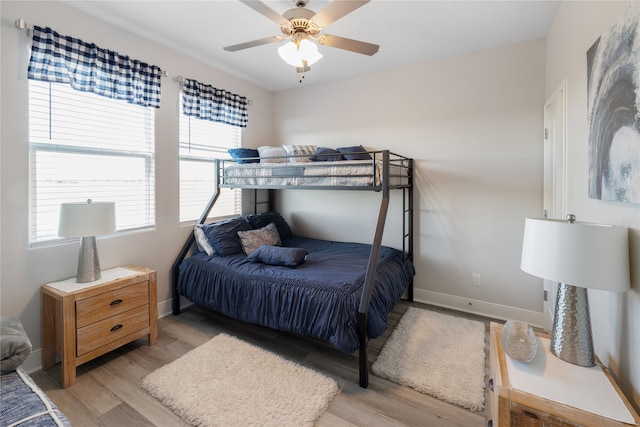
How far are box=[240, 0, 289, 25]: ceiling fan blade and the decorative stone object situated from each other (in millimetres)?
2110

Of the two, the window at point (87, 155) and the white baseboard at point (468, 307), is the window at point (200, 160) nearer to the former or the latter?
the window at point (87, 155)

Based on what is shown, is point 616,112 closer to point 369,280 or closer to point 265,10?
point 369,280

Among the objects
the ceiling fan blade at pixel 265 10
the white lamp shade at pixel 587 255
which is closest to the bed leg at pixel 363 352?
the white lamp shade at pixel 587 255

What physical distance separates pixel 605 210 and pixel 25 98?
3.48 metres

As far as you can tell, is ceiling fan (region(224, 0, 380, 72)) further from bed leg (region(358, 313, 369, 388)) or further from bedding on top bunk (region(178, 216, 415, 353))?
bed leg (region(358, 313, 369, 388))

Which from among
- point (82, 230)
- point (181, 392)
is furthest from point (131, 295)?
point (181, 392)

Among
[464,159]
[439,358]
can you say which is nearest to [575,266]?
[439,358]

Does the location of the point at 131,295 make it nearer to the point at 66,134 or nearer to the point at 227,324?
the point at 227,324

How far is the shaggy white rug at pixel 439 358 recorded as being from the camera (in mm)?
1839

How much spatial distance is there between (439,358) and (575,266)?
1454mm

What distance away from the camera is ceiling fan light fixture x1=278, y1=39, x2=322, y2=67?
1.85 metres

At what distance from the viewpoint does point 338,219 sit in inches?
144

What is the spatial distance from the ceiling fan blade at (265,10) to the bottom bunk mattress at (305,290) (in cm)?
180

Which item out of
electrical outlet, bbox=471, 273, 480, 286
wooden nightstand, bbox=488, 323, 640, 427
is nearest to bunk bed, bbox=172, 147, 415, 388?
electrical outlet, bbox=471, 273, 480, 286
